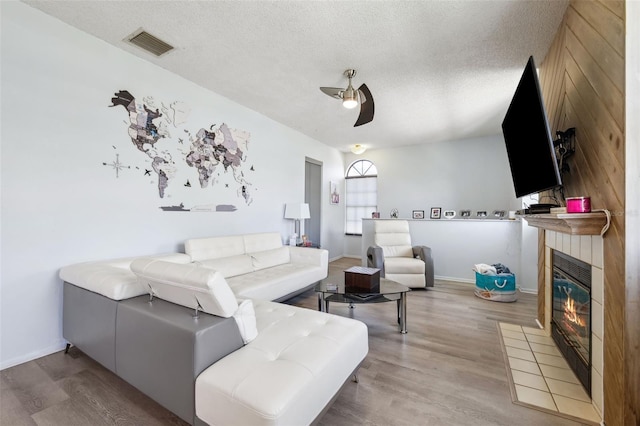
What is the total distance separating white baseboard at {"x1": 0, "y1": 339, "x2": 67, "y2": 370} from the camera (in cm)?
196

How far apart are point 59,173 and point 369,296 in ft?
9.20

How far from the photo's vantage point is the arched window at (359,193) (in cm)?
675

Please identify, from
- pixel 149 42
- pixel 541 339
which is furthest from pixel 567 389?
pixel 149 42

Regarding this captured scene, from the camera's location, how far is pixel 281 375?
1.16 meters

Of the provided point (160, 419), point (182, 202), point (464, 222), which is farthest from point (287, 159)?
point (160, 419)

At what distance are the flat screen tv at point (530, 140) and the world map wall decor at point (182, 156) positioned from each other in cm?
320

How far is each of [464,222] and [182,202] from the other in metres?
4.32

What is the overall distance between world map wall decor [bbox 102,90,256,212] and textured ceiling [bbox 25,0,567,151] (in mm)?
503

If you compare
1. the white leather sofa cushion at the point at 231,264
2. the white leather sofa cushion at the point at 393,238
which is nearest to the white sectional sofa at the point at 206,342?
the white leather sofa cushion at the point at 231,264

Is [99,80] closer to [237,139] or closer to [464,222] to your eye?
A: [237,139]

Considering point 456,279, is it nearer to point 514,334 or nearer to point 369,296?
point 514,334

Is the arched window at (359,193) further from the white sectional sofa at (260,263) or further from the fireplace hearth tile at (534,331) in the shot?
the fireplace hearth tile at (534,331)

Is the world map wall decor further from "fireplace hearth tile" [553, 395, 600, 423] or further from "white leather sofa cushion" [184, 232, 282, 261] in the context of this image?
"fireplace hearth tile" [553, 395, 600, 423]

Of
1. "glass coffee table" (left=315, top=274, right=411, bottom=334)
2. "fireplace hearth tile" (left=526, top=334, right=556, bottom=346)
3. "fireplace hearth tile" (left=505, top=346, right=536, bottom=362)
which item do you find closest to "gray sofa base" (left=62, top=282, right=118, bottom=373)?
"glass coffee table" (left=315, top=274, right=411, bottom=334)
